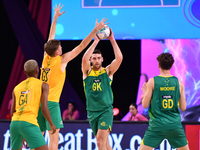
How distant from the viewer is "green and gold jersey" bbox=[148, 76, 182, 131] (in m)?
4.33

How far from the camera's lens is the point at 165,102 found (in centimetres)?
434

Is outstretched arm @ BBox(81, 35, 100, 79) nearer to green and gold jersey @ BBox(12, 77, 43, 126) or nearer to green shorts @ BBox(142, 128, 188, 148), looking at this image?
green and gold jersey @ BBox(12, 77, 43, 126)

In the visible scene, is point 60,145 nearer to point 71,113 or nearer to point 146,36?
point 71,113

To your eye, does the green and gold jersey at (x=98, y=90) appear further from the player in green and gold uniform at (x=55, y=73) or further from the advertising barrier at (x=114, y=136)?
the advertising barrier at (x=114, y=136)

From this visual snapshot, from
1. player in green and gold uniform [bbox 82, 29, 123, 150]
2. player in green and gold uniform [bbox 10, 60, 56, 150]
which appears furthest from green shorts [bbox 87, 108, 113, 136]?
player in green and gold uniform [bbox 10, 60, 56, 150]

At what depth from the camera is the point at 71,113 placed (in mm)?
9031

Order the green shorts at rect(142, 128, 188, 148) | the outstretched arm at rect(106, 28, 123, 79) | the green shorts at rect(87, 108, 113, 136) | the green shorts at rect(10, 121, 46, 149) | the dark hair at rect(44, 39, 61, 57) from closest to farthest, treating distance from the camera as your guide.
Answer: the green shorts at rect(10, 121, 46, 149) < the green shorts at rect(142, 128, 188, 148) < the dark hair at rect(44, 39, 61, 57) < the green shorts at rect(87, 108, 113, 136) < the outstretched arm at rect(106, 28, 123, 79)

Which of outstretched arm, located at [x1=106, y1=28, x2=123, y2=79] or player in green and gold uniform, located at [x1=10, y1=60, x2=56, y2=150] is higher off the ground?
outstretched arm, located at [x1=106, y1=28, x2=123, y2=79]

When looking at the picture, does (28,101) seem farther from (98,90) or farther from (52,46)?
(98,90)

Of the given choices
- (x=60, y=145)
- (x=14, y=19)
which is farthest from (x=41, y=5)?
(x=60, y=145)

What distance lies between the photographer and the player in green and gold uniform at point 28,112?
3.98 m

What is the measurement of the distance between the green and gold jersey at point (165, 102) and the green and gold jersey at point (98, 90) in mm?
1184

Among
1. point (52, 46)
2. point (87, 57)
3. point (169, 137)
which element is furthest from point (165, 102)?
point (52, 46)

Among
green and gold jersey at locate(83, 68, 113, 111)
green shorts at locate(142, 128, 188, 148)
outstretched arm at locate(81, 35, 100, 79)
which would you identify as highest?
outstretched arm at locate(81, 35, 100, 79)
